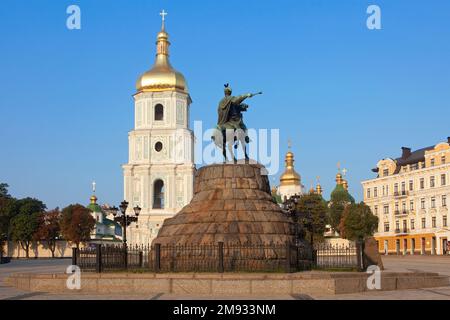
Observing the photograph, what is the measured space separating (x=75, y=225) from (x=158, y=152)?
1328cm

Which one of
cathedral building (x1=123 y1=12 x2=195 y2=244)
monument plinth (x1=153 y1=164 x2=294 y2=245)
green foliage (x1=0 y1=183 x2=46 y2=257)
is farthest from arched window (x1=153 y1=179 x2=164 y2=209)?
monument plinth (x1=153 y1=164 x2=294 y2=245)

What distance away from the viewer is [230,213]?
977 inches

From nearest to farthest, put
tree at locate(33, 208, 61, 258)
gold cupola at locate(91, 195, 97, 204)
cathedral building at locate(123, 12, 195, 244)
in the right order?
cathedral building at locate(123, 12, 195, 244) < tree at locate(33, 208, 61, 258) < gold cupola at locate(91, 195, 97, 204)

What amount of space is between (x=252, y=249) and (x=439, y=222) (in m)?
52.9

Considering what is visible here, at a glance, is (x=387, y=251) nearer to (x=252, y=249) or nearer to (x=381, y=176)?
(x=381, y=176)

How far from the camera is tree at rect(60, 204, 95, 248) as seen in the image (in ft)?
Result: 279

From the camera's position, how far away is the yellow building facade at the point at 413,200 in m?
71.5

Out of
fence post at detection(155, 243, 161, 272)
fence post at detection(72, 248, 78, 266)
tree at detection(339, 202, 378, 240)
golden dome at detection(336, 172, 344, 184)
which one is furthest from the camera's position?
golden dome at detection(336, 172, 344, 184)

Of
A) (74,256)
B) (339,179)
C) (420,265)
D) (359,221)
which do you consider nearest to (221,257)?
(74,256)

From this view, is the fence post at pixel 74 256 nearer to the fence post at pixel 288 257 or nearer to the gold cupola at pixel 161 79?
the fence post at pixel 288 257

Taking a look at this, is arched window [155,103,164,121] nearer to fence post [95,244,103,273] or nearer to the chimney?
the chimney

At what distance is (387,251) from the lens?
3140 inches

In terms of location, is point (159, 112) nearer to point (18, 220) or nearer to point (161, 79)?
point (161, 79)

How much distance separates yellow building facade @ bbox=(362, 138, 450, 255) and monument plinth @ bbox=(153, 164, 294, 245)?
157ft
